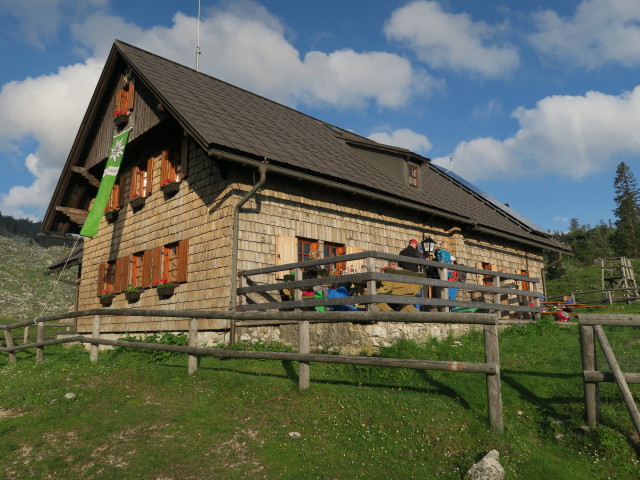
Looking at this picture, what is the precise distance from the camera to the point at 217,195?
1313cm

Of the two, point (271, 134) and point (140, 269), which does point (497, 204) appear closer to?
point (271, 134)

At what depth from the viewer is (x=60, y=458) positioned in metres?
6.45

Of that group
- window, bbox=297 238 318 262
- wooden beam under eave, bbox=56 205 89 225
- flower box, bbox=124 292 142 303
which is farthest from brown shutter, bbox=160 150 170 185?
wooden beam under eave, bbox=56 205 89 225

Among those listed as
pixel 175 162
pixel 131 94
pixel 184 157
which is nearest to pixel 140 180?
pixel 175 162

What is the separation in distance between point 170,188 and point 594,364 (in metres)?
11.7

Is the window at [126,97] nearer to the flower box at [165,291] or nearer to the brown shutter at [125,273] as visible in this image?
the brown shutter at [125,273]

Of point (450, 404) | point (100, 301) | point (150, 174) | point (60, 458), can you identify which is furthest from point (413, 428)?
point (100, 301)

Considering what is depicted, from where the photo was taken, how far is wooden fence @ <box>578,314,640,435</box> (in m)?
5.66

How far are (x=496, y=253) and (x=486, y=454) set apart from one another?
1645cm

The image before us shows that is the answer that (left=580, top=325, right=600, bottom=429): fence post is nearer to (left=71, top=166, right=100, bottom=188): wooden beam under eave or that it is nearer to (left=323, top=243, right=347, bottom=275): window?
(left=323, top=243, right=347, bottom=275): window

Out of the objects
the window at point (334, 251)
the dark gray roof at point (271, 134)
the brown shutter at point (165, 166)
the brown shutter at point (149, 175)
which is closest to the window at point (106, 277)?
the brown shutter at point (149, 175)

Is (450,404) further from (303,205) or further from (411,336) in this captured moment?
(303,205)

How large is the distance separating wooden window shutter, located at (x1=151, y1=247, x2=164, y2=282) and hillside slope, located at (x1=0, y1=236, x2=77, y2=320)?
1268 inches

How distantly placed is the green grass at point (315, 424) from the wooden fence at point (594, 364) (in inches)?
10.0
